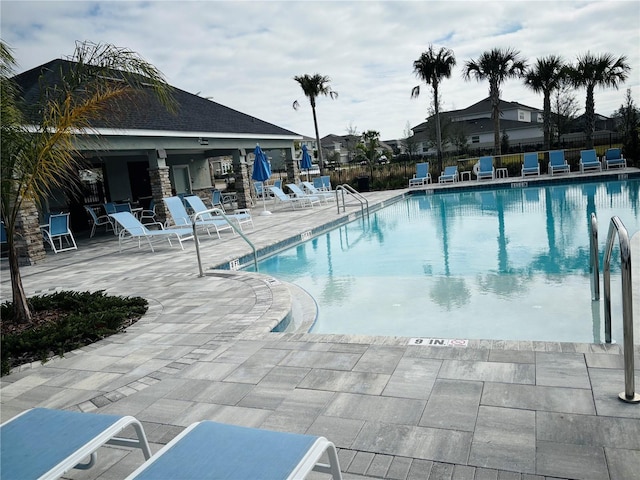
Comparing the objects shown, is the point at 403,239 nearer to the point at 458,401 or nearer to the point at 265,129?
the point at 458,401

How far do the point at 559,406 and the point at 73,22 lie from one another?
883 centimetres

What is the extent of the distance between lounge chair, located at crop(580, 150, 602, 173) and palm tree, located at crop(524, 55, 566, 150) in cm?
526

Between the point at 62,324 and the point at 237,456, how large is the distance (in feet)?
13.4

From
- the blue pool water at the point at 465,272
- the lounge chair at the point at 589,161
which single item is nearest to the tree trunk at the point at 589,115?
the lounge chair at the point at 589,161

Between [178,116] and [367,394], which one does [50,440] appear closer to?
[367,394]

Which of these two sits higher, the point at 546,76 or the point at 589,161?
→ the point at 546,76

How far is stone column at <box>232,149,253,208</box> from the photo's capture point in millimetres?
18734

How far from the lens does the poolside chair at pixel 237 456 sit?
1.59m

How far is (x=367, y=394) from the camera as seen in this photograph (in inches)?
121

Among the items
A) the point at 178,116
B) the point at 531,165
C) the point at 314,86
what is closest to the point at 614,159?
the point at 531,165

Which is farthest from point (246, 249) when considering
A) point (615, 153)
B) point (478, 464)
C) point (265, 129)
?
point (615, 153)

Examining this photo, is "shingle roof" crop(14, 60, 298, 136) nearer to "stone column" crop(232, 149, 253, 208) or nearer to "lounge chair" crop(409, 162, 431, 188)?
"stone column" crop(232, 149, 253, 208)

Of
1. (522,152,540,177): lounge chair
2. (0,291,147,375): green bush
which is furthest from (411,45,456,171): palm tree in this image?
(0,291,147,375): green bush

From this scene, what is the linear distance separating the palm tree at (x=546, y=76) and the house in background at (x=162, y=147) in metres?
12.6
